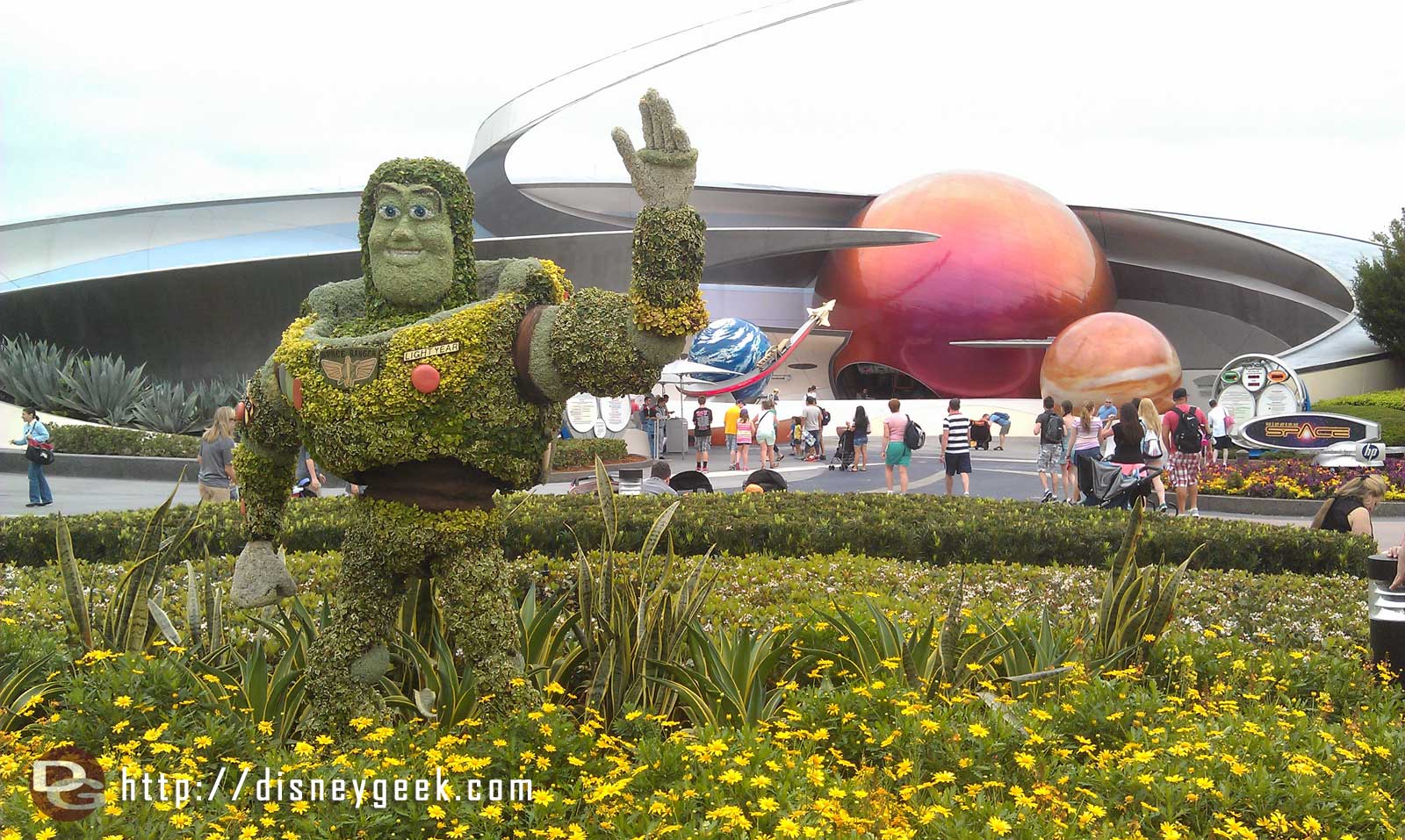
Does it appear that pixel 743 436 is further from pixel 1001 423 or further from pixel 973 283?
pixel 973 283

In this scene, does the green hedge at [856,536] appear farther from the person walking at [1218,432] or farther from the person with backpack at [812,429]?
the person with backpack at [812,429]

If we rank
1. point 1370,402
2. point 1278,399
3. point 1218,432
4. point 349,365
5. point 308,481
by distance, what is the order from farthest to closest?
point 1370,402 < point 1278,399 < point 1218,432 < point 308,481 < point 349,365

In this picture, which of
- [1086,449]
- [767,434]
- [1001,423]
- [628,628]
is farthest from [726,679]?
[1001,423]

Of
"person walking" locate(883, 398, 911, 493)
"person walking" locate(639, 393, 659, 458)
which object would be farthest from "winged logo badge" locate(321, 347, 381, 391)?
"person walking" locate(639, 393, 659, 458)

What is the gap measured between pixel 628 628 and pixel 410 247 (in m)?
1.58

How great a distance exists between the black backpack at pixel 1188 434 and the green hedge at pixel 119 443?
13358mm

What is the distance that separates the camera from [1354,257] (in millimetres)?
28703

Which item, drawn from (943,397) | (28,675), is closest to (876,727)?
(28,675)

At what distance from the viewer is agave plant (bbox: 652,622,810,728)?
3.57 m

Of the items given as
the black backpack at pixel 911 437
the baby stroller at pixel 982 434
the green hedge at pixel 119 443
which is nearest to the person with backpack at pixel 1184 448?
the black backpack at pixel 911 437

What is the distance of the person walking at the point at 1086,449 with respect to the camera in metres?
10.8

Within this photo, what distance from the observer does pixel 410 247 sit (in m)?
3.75

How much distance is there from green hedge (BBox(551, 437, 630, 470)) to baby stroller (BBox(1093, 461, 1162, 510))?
23.1 feet

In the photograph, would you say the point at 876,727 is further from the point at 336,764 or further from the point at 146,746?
the point at 146,746
